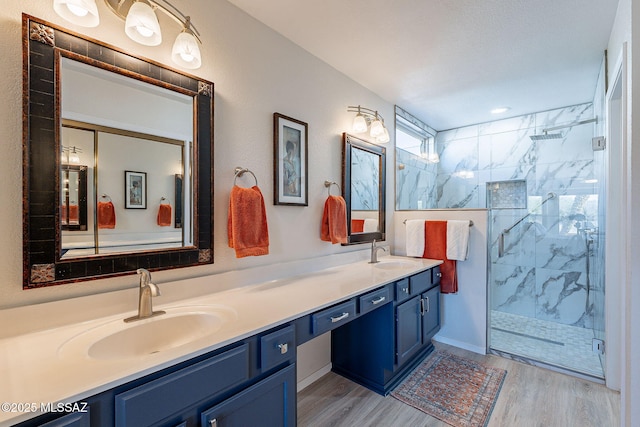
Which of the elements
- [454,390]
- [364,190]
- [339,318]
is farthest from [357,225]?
[454,390]

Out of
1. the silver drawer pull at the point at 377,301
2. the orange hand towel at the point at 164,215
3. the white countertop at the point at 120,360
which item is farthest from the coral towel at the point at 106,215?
the silver drawer pull at the point at 377,301

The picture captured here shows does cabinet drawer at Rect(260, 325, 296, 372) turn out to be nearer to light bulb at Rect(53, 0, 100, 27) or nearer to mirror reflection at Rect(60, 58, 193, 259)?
mirror reflection at Rect(60, 58, 193, 259)

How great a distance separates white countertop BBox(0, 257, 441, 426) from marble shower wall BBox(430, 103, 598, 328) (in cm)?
206

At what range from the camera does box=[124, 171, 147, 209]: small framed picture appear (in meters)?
1.29

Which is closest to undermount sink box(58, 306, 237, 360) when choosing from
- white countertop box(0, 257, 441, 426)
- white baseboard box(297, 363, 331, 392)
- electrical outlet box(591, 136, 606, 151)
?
white countertop box(0, 257, 441, 426)

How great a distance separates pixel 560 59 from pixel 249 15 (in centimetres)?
218

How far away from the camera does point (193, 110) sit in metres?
1.46

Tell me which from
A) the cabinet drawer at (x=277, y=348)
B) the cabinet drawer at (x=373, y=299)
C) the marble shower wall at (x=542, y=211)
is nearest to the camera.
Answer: the cabinet drawer at (x=277, y=348)

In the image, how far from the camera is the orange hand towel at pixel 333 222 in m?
2.14

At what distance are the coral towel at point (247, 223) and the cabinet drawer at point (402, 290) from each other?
0.93m

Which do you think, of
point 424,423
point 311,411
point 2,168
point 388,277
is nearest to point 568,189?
point 388,277

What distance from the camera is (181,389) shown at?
872mm

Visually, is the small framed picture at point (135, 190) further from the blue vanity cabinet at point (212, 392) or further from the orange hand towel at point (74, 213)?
the blue vanity cabinet at point (212, 392)

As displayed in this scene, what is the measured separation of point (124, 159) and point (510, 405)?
2.54 m
